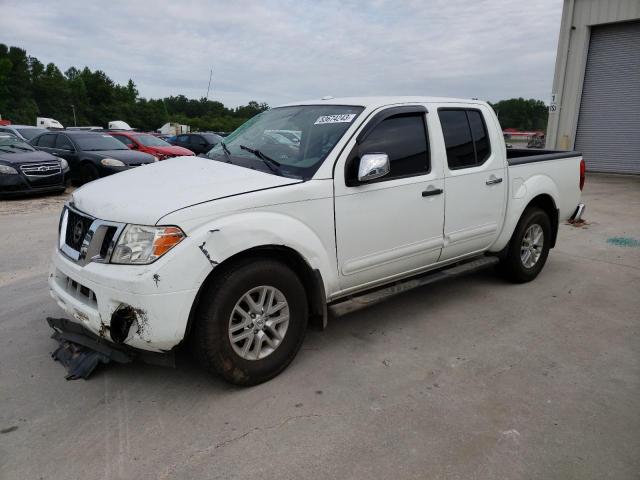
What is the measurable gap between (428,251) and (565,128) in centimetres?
1469

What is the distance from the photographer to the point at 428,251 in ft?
13.1

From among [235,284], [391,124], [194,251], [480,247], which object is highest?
[391,124]

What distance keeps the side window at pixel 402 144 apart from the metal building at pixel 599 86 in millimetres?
14297

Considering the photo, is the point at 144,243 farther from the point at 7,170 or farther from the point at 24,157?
the point at 24,157

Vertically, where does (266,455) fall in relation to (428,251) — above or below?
below

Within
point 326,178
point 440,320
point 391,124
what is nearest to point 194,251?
point 326,178

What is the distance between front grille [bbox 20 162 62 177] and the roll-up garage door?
15.5 metres

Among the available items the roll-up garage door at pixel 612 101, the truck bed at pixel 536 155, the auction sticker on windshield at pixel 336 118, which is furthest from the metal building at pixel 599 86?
the auction sticker on windshield at pixel 336 118

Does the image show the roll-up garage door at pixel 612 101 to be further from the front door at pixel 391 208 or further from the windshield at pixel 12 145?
the windshield at pixel 12 145

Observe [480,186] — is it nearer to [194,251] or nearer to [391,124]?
[391,124]

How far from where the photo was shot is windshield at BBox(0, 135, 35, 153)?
1117 centimetres

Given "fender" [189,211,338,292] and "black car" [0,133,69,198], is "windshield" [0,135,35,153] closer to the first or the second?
"black car" [0,133,69,198]

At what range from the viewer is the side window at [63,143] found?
12.2 metres

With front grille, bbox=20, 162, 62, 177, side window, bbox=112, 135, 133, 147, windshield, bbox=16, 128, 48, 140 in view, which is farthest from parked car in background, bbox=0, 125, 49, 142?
front grille, bbox=20, 162, 62, 177
